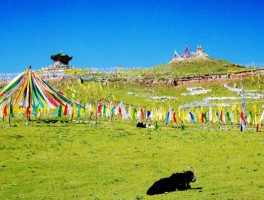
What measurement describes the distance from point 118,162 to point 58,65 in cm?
9049

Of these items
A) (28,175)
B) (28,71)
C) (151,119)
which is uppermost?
(28,71)

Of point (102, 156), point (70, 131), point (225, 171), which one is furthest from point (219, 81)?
point (225, 171)

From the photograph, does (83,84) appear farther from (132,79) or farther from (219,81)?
(219,81)

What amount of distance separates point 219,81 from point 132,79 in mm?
23637

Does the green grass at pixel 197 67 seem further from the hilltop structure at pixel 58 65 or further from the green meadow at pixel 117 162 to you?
the green meadow at pixel 117 162

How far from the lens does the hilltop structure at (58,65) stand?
10669cm

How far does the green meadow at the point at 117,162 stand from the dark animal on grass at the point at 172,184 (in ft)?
1.76

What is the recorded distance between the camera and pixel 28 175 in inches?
1029

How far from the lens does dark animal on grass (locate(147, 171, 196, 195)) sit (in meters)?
18.5

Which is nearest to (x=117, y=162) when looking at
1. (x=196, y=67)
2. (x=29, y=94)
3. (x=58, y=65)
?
(x=29, y=94)

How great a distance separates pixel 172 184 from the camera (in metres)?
18.8

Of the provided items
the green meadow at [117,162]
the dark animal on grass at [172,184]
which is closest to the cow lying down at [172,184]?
the dark animal on grass at [172,184]

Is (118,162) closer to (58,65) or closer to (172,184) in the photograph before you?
(172,184)

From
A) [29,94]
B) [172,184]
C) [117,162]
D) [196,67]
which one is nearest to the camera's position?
[172,184]
